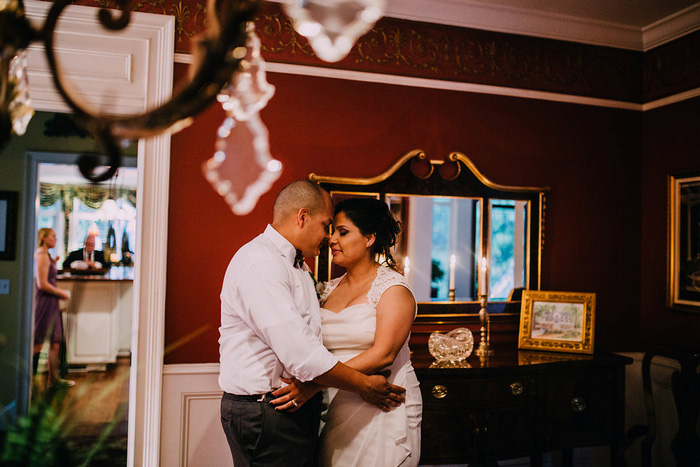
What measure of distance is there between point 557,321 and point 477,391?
2.71ft

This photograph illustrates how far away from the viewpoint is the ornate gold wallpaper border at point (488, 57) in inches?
118

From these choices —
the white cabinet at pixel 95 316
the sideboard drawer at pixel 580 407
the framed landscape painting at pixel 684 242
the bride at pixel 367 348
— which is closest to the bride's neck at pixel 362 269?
the bride at pixel 367 348

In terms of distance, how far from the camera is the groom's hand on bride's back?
81.4 inches

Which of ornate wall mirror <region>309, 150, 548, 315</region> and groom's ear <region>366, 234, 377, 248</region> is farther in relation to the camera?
ornate wall mirror <region>309, 150, 548, 315</region>

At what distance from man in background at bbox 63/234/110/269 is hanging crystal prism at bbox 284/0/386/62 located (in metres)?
7.46

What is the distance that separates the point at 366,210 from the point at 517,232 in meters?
1.39

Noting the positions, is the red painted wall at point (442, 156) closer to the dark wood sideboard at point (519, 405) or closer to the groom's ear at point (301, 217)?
the dark wood sideboard at point (519, 405)

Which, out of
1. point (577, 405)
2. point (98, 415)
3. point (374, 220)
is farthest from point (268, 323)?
point (98, 415)

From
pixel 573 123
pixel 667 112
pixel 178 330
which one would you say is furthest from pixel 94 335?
pixel 667 112

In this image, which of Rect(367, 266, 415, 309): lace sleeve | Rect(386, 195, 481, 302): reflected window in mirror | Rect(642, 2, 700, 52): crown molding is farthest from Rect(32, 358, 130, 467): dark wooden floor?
Rect(642, 2, 700, 52): crown molding

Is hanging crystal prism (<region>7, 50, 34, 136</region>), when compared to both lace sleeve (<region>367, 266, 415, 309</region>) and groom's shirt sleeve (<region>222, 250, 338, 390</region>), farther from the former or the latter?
lace sleeve (<region>367, 266, 415, 309</region>)

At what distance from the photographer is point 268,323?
6.14 feet

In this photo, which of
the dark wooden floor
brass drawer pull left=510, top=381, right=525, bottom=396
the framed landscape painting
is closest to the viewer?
brass drawer pull left=510, top=381, right=525, bottom=396

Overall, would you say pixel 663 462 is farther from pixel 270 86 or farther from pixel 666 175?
pixel 270 86
